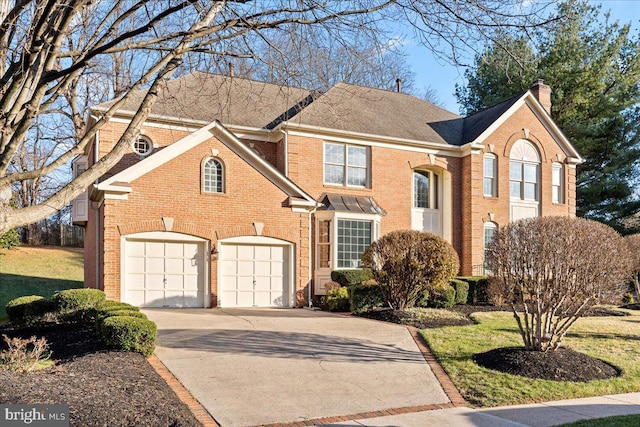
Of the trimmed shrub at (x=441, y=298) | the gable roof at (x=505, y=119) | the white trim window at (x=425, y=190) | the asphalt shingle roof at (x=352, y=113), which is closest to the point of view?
the trimmed shrub at (x=441, y=298)

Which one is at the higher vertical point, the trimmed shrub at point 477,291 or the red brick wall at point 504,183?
the red brick wall at point 504,183

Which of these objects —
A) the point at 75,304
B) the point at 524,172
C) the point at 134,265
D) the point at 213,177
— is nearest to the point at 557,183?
the point at 524,172

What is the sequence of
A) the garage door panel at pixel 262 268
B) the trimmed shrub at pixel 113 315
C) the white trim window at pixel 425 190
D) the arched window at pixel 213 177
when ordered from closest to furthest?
the trimmed shrub at pixel 113 315
the arched window at pixel 213 177
the garage door panel at pixel 262 268
the white trim window at pixel 425 190

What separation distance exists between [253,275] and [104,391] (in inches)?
439

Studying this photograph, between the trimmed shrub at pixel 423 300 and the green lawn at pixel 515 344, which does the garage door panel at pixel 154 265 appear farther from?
the green lawn at pixel 515 344

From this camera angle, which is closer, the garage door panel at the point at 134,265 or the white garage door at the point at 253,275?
the garage door panel at the point at 134,265

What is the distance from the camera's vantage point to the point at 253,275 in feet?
58.1

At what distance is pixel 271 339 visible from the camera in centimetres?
1124

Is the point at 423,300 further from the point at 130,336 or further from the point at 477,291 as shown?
the point at 130,336

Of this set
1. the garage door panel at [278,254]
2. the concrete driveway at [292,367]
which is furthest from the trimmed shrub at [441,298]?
the garage door panel at [278,254]

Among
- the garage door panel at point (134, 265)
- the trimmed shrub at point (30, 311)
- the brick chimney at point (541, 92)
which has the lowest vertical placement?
the trimmed shrub at point (30, 311)

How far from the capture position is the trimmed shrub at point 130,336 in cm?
905

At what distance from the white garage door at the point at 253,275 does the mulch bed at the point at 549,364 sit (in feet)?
29.9

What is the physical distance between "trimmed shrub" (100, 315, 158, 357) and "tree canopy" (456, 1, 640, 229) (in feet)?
87.0
